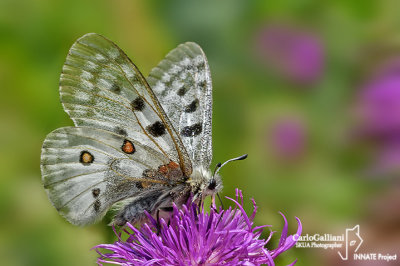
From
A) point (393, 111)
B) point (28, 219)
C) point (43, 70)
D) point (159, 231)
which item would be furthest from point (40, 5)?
point (393, 111)

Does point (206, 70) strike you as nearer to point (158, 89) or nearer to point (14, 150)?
point (158, 89)

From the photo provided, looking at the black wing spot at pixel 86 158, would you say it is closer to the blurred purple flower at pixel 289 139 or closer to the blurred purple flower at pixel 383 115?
the blurred purple flower at pixel 289 139

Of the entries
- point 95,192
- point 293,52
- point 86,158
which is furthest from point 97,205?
point 293,52

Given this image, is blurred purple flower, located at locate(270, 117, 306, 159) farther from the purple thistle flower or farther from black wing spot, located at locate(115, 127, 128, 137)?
black wing spot, located at locate(115, 127, 128, 137)

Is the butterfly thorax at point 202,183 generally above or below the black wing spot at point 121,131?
below

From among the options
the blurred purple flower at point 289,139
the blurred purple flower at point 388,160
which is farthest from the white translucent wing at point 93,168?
the blurred purple flower at point 388,160

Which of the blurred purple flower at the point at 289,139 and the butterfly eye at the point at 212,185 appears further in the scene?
the blurred purple flower at the point at 289,139

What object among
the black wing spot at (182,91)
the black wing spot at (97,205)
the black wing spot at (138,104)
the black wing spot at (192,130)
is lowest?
the black wing spot at (97,205)

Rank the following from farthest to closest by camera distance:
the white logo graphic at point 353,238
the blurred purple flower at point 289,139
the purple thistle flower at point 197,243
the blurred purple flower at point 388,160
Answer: the blurred purple flower at point 289,139
the blurred purple flower at point 388,160
the white logo graphic at point 353,238
the purple thistle flower at point 197,243
